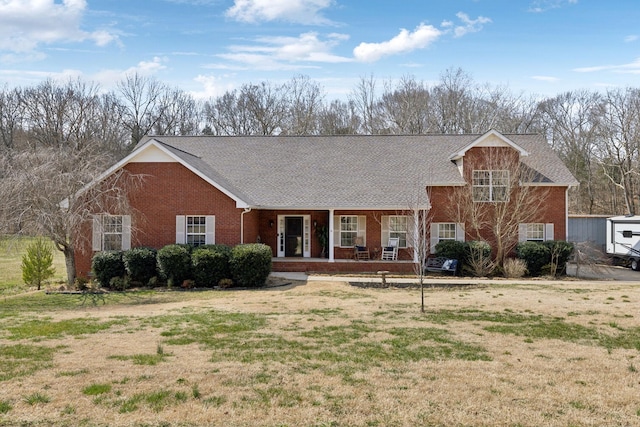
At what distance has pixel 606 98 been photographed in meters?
44.4

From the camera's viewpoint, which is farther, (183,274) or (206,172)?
(206,172)

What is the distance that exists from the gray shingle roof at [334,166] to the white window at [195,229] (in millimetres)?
1613

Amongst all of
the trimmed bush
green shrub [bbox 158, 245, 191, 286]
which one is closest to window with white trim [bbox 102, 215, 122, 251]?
green shrub [bbox 158, 245, 191, 286]

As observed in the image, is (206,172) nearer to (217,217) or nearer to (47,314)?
(217,217)

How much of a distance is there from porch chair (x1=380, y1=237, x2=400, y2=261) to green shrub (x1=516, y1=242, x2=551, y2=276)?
5142mm

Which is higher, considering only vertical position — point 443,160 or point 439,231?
point 443,160

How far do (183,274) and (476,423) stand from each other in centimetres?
1391

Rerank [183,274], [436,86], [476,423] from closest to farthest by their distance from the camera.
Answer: [476,423], [183,274], [436,86]

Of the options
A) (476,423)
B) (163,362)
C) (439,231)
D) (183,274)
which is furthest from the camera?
(439,231)

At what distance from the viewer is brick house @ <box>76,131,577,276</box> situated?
65.7ft

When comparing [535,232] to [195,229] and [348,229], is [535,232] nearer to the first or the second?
[348,229]

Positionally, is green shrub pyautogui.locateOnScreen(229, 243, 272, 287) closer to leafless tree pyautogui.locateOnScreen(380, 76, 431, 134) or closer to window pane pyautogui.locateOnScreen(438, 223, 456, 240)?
window pane pyautogui.locateOnScreen(438, 223, 456, 240)

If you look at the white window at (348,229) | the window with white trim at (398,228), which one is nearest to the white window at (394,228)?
the window with white trim at (398,228)

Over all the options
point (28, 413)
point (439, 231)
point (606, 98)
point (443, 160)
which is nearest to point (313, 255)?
point (439, 231)
